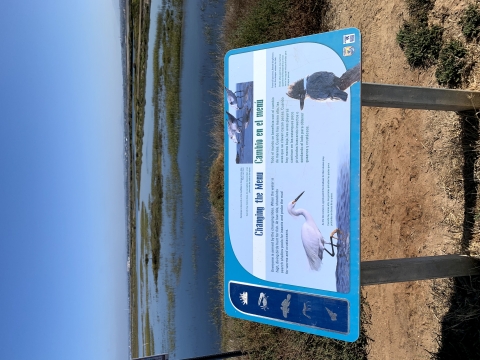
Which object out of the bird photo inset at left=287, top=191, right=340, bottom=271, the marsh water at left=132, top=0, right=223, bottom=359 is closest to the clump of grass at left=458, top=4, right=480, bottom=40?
the bird photo inset at left=287, top=191, right=340, bottom=271

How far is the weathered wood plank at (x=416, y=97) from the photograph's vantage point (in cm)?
382

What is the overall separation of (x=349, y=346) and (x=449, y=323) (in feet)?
8.28

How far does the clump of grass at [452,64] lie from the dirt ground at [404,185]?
0.18m

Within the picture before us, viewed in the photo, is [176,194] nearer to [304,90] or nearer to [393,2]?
[393,2]

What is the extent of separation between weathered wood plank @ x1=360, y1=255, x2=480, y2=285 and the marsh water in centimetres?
748

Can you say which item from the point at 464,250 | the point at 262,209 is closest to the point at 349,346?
the point at 464,250

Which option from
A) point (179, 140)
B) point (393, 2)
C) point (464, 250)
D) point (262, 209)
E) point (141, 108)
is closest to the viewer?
point (262, 209)

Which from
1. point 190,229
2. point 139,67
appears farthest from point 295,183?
point 139,67

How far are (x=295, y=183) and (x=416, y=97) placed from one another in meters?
1.43

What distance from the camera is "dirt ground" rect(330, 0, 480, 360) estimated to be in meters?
5.30

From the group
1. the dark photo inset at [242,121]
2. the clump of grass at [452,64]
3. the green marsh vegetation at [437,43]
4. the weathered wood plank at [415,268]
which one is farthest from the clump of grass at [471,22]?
the dark photo inset at [242,121]

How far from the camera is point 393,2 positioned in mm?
6535

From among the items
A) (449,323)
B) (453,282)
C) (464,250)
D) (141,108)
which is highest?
(141,108)

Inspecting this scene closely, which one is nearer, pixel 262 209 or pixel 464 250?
pixel 262 209
